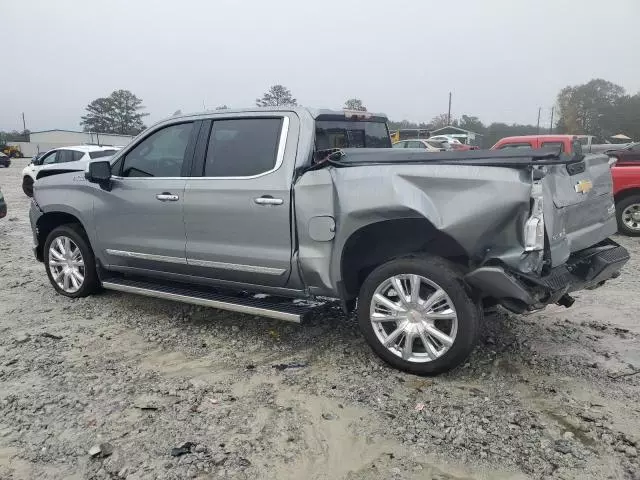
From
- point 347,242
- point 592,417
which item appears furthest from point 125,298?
point 592,417

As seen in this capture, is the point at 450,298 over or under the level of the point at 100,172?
under

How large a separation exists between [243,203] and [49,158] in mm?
14274

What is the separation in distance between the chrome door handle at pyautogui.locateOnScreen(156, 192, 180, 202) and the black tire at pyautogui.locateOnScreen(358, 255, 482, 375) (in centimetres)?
179

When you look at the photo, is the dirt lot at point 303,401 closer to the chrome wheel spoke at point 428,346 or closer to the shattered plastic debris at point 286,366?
the shattered plastic debris at point 286,366

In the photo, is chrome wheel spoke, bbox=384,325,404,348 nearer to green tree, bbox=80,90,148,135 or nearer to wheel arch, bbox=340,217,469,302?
wheel arch, bbox=340,217,469,302

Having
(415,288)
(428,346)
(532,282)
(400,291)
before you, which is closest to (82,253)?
(400,291)

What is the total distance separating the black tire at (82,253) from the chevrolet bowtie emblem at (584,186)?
436 centimetres

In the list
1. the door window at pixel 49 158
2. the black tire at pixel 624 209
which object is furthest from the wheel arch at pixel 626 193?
the door window at pixel 49 158

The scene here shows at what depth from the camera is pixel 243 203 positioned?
13.6 ft

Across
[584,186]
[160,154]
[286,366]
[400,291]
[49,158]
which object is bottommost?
[286,366]

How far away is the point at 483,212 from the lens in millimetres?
3273

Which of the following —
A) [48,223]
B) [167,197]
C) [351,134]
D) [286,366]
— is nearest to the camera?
[286,366]

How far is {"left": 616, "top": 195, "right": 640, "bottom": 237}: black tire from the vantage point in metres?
8.61

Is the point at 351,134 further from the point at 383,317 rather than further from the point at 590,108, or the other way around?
the point at 590,108
